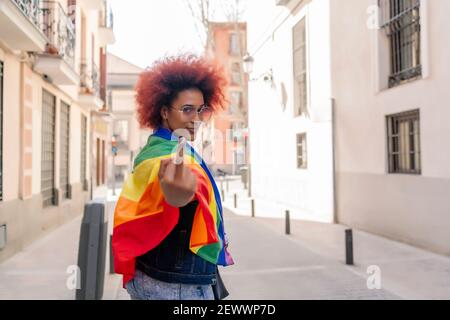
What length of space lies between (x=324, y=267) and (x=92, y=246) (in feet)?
11.2

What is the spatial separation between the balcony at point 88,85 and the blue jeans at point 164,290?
1140cm

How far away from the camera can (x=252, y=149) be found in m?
19.1

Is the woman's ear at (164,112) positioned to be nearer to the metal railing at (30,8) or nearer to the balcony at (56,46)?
the metal railing at (30,8)

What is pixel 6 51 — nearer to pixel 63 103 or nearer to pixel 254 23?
pixel 63 103

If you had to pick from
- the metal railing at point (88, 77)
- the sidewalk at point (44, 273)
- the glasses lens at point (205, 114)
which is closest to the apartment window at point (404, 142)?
the sidewalk at point (44, 273)

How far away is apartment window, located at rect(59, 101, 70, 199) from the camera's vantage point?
1080 centimetres

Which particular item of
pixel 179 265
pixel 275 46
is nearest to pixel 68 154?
pixel 275 46

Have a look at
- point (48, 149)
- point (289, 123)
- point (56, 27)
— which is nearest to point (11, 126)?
point (48, 149)

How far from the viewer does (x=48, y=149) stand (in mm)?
9594

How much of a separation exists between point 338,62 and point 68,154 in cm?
730

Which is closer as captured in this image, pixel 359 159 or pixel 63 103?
pixel 359 159

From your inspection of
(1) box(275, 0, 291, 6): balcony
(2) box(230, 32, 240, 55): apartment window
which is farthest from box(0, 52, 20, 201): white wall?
(2) box(230, 32, 240, 55): apartment window

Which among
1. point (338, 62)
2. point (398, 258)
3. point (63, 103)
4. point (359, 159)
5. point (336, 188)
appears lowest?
point (398, 258)

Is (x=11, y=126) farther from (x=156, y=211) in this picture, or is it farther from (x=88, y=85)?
(x=88, y=85)
